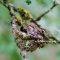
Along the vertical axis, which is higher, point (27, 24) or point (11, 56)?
point (27, 24)

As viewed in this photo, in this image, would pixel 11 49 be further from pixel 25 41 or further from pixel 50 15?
pixel 25 41

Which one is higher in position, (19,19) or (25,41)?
(19,19)

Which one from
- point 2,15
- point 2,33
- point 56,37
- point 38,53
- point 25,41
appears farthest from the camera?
point 38,53

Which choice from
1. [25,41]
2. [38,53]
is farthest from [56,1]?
[38,53]

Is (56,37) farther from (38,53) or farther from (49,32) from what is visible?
(38,53)

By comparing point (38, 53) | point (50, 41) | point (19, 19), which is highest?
point (19, 19)

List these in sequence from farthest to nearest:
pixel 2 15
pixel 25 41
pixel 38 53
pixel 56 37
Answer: pixel 38 53, pixel 2 15, pixel 56 37, pixel 25 41

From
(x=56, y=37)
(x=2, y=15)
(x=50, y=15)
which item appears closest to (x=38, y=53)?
(x=50, y=15)

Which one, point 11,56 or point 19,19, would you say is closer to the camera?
point 19,19

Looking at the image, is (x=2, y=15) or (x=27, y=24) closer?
(x=27, y=24)
